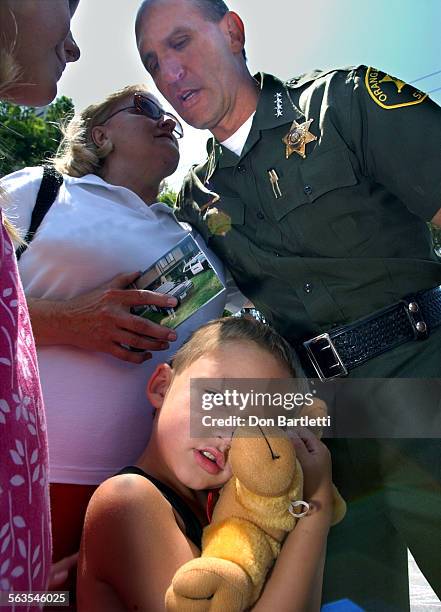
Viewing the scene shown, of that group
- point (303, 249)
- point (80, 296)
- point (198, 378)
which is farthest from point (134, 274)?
point (303, 249)

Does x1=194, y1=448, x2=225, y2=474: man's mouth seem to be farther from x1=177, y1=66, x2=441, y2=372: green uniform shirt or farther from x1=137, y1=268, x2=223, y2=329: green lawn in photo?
x1=177, y1=66, x2=441, y2=372: green uniform shirt

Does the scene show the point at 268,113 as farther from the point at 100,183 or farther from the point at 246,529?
the point at 246,529

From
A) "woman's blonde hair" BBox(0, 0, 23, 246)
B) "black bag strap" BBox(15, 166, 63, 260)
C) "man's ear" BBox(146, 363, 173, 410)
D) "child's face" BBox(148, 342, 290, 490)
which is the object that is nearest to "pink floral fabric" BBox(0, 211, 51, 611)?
"woman's blonde hair" BBox(0, 0, 23, 246)

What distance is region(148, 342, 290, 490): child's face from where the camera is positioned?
46.9 inches

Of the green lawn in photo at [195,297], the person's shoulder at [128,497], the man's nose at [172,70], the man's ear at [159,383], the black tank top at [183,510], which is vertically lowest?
the black tank top at [183,510]

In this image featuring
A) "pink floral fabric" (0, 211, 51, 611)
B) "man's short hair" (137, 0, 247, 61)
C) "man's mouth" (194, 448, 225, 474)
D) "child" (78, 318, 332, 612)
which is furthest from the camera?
"man's short hair" (137, 0, 247, 61)

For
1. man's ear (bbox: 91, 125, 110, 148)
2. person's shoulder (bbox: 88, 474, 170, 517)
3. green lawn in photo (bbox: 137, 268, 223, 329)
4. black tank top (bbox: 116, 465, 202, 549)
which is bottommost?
black tank top (bbox: 116, 465, 202, 549)

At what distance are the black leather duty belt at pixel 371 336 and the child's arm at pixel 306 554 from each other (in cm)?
34

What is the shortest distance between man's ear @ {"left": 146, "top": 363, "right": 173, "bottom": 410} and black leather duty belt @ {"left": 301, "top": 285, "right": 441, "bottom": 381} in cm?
36

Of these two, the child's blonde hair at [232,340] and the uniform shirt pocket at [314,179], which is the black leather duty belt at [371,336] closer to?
the child's blonde hair at [232,340]

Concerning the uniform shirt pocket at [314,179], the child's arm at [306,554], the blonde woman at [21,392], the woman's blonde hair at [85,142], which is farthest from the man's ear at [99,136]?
the child's arm at [306,554]

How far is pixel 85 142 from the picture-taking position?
191 centimetres

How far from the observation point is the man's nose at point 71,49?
967mm

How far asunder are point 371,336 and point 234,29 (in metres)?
0.93
